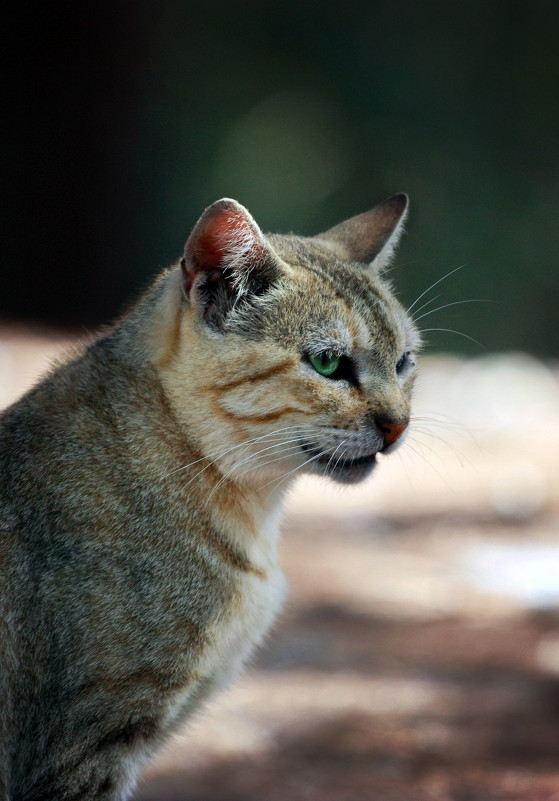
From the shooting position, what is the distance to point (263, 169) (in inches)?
369

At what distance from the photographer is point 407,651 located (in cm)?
475

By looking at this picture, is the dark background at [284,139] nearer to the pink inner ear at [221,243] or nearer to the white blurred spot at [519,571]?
the white blurred spot at [519,571]

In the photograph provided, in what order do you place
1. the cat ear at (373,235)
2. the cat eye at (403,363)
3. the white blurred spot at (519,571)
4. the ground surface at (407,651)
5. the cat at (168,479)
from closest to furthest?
the cat at (168,479) < the cat eye at (403,363) < the cat ear at (373,235) < the ground surface at (407,651) < the white blurred spot at (519,571)

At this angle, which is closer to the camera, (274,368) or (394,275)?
(274,368)

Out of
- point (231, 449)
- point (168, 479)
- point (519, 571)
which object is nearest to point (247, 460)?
point (231, 449)

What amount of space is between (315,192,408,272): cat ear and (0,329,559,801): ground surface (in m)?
0.68

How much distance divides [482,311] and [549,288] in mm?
890

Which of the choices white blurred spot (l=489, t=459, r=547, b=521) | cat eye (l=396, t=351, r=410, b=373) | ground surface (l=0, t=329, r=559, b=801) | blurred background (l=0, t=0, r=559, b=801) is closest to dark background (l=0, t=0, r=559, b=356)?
blurred background (l=0, t=0, r=559, b=801)

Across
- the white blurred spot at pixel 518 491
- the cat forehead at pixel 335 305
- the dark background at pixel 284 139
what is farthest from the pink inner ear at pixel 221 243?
the dark background at pixel 284 139

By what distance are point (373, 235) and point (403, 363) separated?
1.85 feet

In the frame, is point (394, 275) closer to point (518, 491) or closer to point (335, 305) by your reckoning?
point (518, 491)

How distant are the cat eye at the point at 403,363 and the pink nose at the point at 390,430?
0.35 metres

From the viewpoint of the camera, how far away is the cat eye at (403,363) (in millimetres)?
2975

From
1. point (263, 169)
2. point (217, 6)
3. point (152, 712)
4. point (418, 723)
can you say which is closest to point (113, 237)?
point (263, 169)
